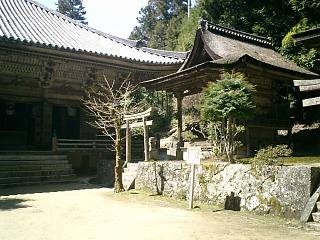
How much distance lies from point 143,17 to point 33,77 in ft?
205

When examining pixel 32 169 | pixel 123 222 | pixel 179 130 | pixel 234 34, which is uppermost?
pixel 234 34

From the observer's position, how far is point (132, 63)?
18078 mm

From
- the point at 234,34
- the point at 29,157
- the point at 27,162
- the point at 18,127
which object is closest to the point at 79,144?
the point at 29,157

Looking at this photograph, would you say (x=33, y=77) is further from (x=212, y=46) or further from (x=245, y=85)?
(x=245, y=85)

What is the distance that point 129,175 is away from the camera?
46.2ft

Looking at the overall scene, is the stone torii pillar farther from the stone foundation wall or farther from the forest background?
the forest background

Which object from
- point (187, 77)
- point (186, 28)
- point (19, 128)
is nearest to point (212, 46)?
point (187, 77)

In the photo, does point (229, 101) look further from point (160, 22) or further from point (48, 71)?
point (160, 22)

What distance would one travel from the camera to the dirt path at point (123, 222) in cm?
677

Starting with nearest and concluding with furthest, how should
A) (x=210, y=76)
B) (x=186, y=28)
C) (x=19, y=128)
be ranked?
Answer: (x=210, y=76), (x=19, y=128), (x=186, y=28)

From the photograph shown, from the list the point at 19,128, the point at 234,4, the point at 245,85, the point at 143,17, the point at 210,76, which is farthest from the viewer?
the point at 143,17

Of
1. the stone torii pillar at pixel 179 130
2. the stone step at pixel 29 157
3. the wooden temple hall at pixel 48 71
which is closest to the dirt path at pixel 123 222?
the stone step at pixel 29 157

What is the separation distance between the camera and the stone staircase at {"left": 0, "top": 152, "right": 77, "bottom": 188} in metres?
14.1

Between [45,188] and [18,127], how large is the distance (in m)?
6.36
